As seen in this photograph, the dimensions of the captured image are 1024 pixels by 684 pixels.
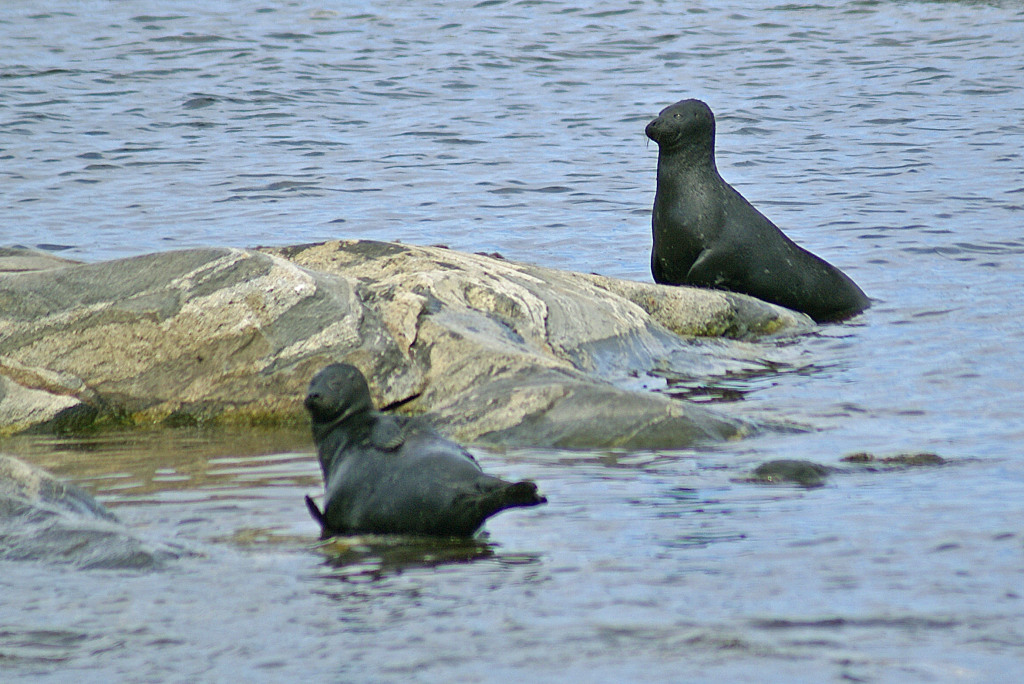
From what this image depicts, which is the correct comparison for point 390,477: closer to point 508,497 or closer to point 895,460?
point 508,497

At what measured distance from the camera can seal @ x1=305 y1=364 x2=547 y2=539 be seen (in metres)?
4.19

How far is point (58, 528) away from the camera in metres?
4.18

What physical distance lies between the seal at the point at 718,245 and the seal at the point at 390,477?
4968 millimetres

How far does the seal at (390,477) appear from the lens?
4.19m

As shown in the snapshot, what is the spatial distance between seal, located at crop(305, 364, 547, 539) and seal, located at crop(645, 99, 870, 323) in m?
4.97

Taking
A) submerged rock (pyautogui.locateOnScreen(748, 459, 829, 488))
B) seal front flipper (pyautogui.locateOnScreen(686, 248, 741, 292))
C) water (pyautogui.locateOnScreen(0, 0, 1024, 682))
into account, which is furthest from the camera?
seal front flipper (pyautogui.locateOnScreen(686, 248, 741, 292))

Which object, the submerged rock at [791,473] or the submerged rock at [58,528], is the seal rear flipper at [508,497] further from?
the submerged rock at [791,473]

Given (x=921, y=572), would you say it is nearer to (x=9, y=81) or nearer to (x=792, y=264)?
(x=792, y=264)

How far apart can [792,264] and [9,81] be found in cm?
1324

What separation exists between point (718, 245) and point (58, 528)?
19.4 feet

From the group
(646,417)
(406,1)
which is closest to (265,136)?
(406,1)

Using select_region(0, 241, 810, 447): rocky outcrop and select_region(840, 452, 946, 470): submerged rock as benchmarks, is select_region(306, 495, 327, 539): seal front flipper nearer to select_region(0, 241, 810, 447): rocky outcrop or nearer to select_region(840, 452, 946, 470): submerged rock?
select_region(0, 241, 810, 447): rocky outcrop

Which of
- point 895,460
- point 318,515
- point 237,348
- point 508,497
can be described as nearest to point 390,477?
point 318,515

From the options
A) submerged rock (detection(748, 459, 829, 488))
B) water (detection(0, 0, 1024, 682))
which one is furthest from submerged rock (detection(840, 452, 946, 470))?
submerged rock (detection(748, 459, 829, 488))
